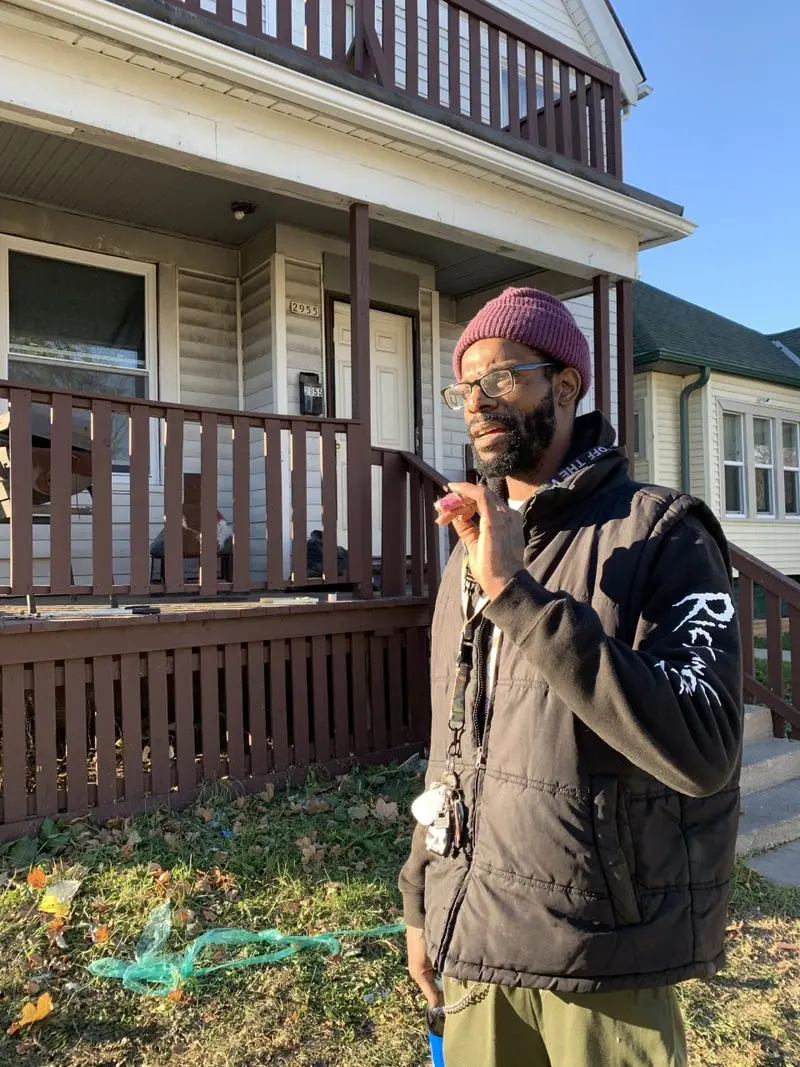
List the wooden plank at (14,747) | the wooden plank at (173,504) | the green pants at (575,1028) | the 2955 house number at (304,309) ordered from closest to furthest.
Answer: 1. the green pants at (575,1028)
2. the wooden plank at (14,747)
3. the wooden plank at (173,504)
4. the 2955 house number at (304,309)

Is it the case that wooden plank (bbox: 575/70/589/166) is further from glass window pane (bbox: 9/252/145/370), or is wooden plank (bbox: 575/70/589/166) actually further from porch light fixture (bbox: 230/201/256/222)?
glass window pane (bbox: 9/252/145/370)

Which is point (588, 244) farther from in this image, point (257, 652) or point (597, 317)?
point (257, 652)

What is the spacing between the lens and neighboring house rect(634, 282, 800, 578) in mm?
13219

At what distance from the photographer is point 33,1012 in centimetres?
263

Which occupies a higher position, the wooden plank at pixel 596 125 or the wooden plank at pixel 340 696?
the wooden plank at pixel 596 125

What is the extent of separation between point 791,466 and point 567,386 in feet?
49.1

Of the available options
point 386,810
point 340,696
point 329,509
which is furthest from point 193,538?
point 386,810

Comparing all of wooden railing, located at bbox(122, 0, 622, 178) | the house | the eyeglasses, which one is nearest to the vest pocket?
the eyeglasses

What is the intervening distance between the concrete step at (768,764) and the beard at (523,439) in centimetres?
412

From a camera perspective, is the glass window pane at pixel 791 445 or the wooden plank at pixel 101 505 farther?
the glass window pane at pixel 791 445

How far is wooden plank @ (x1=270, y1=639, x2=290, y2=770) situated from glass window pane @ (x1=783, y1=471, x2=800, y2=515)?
1263 cm

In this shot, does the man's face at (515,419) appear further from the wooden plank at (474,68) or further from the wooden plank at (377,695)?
the wooden plank at (474,68)

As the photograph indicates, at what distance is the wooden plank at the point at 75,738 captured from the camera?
403 cm

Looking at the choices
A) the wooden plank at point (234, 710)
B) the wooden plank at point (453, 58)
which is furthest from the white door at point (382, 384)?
the wooden plank at point (234, 710)
